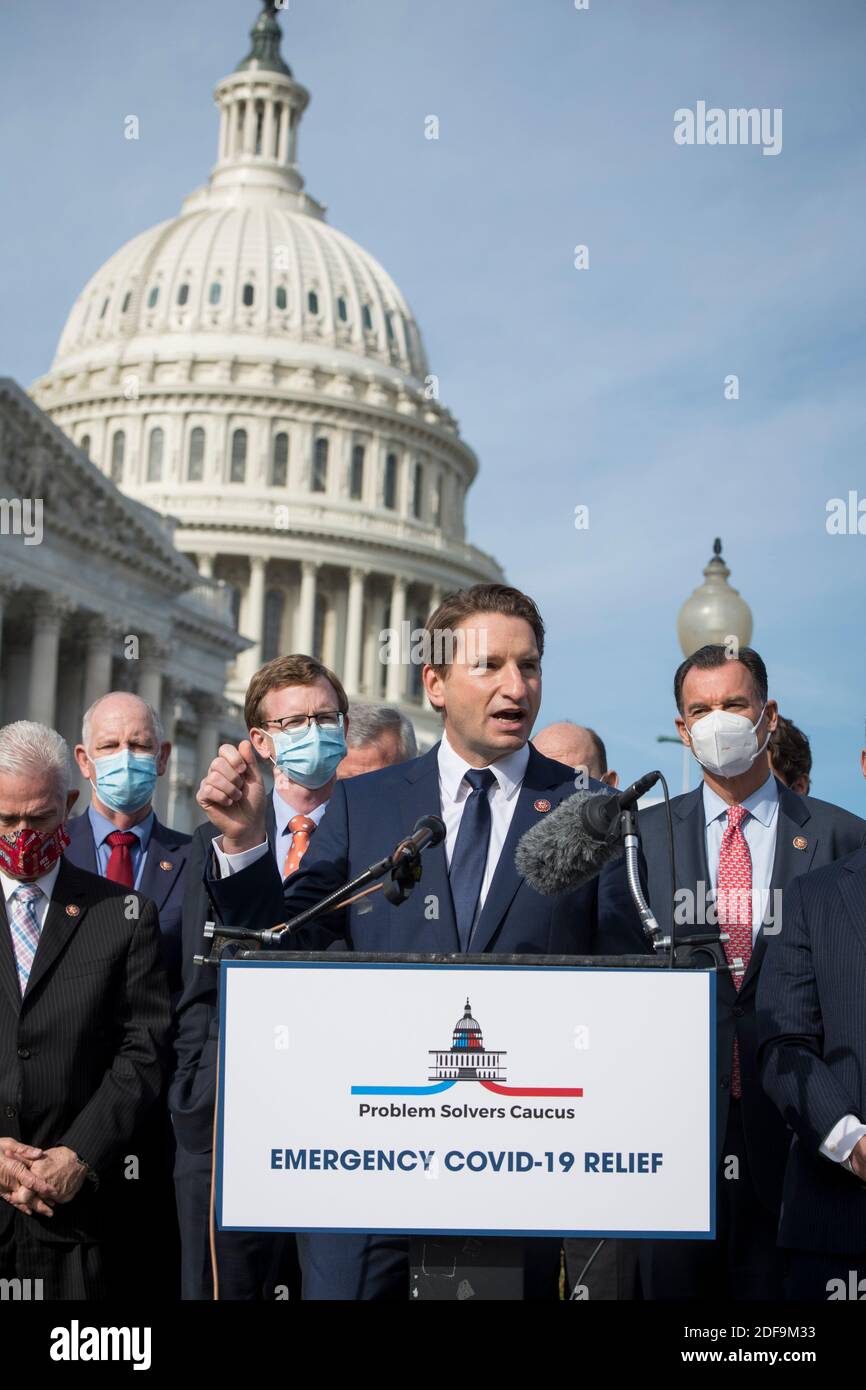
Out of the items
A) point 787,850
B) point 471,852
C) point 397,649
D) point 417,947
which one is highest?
point 397,649

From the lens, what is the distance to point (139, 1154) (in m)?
6.09

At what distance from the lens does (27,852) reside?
5.51 meters

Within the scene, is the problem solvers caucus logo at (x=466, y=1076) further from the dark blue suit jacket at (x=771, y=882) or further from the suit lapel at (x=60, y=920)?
the suit lapel at (x=60, y=920)

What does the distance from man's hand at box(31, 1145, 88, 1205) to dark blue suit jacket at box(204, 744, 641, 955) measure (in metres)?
0.96

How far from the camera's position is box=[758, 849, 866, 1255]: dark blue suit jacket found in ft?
15.0

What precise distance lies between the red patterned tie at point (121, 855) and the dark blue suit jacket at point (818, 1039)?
3.00 meters

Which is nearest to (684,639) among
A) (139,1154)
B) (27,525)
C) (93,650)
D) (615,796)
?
(139,1154)

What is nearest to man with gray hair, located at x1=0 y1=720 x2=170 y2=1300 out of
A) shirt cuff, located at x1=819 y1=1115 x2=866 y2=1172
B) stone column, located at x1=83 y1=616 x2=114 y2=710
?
shirt cuff, located at x1=819 y1=1115 x2=866 y2=1172

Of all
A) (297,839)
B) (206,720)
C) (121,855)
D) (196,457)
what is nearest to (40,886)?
(297,839)

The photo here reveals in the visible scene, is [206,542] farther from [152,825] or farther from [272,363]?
[152,825]

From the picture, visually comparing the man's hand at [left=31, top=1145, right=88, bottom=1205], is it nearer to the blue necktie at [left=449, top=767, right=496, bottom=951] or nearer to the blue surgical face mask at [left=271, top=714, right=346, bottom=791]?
the blue necktie at [left=449, top=767, right=496, bottom=951]

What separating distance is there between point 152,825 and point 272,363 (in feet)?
283

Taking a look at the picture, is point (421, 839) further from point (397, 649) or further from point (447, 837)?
point (397, 649)

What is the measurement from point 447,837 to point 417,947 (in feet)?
1.07
